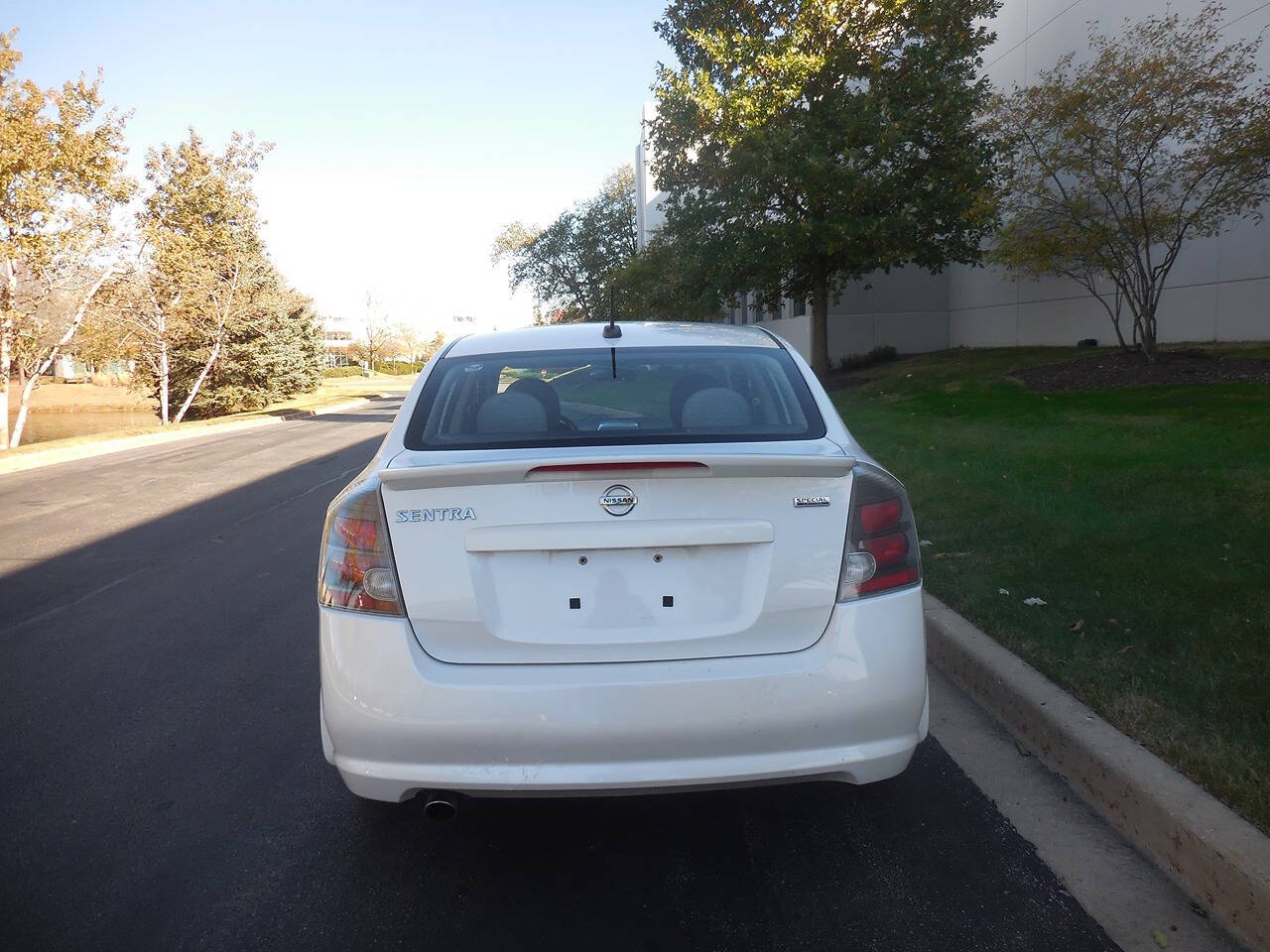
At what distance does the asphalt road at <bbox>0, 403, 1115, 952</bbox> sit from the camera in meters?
2.75

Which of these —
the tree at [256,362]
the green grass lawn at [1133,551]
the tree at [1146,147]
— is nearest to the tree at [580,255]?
the tree at [256,362]

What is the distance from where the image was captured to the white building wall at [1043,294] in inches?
623

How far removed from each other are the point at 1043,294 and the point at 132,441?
21.0 metres

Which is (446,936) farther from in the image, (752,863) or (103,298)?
(103,298)

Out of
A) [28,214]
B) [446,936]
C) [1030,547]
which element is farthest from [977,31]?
[446,936]

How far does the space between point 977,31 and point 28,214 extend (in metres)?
19.5

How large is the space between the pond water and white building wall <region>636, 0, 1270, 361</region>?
67.2 ft

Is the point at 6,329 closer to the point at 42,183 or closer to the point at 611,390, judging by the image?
the point at 42,183

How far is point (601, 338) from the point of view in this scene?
3.93 metres

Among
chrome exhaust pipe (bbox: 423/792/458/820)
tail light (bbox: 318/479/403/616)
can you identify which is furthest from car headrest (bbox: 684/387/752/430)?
chrome exhaust pipe (bbox: 423/792/458/820)

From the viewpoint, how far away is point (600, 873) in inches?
120

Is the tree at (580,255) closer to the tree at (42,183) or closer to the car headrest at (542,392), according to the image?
the tree at (42,183)

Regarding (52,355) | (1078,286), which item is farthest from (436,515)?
(52,355)

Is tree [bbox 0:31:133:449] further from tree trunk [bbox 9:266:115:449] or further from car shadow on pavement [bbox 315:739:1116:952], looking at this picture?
car shadow on pavement [bbox 315:739:1116:952]
